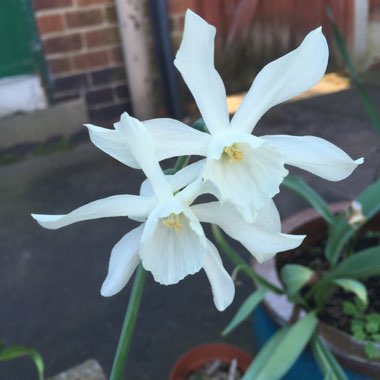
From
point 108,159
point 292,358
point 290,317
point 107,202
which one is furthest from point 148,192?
point 108,159

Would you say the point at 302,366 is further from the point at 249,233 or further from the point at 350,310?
the point at 249,233

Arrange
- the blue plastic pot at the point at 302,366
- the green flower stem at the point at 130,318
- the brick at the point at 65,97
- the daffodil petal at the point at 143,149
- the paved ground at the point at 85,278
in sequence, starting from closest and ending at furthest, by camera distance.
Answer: the daffodil petal at the point at 143,149
the green flower stem at the point at 130,318
the blue plastic pot at the point at 302,366
the paved ground at the point at 85,278
the brick at the point at 65,97

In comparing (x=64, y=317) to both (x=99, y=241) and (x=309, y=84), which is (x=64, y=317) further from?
(x=309, y=84)

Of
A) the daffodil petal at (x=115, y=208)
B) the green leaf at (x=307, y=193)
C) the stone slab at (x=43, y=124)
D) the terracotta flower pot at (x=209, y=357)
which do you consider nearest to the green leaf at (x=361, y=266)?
the green leaf at (x=307, y=193)

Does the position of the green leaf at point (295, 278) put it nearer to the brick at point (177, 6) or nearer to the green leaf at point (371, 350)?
the green leaf at point (371, 350)

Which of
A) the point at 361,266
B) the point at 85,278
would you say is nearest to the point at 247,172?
the point at 361,266
